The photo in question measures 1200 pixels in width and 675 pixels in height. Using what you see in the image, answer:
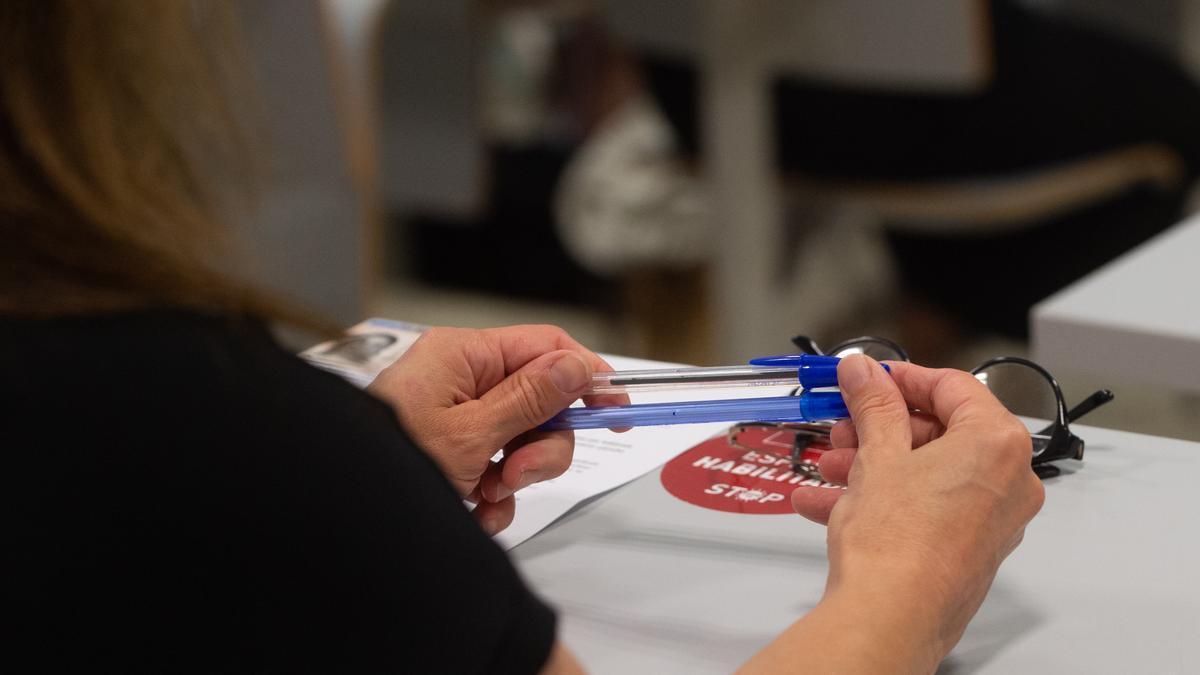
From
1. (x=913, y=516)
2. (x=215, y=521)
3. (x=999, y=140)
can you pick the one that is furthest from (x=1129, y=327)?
(x=999, y=140)

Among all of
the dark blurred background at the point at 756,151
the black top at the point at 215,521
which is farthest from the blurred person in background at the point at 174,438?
the dark blurred background at the point at 756,151

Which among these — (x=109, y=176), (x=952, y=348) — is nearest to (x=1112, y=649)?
(x=109, y=176)

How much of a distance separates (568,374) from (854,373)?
0.15m

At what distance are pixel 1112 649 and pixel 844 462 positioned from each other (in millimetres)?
144

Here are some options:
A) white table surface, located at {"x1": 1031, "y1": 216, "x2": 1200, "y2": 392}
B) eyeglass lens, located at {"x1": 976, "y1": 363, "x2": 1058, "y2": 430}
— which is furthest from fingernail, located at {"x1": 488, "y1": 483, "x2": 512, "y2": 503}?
white table surface, located at {"x1": 1031, "y1": 216, "x2": 1200, "y2": 392}

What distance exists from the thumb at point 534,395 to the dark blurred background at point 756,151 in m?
0.71

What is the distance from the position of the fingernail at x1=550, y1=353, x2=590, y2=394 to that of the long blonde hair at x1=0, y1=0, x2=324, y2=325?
28 cm

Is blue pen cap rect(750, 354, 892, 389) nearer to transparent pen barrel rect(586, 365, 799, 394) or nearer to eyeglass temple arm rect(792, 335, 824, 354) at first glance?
transparent pen barrel rect(586, 365, 799, 394)

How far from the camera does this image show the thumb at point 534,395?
0.72 metres

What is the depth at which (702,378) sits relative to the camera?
2.35 ft

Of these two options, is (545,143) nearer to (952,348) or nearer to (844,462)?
(952,348)

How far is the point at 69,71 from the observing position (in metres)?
0.42

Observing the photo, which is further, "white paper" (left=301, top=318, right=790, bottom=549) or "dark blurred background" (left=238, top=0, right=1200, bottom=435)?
"dark blurred background" (left=238, top=0, right=1200, bottom=435)

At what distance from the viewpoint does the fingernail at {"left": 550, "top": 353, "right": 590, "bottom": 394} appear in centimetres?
71
